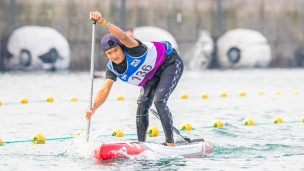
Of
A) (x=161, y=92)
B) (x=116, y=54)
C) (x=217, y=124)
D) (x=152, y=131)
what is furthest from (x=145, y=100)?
(x=217, y=124)

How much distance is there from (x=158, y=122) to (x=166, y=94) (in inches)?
188

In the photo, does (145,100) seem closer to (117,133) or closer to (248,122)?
(117,133)

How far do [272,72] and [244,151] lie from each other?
72.5 feet

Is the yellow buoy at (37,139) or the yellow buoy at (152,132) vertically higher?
the yellow buoy at (152,132)

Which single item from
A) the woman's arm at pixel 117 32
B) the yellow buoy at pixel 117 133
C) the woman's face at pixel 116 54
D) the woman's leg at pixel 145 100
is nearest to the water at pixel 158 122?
the yellow buoy at pixel 117 133

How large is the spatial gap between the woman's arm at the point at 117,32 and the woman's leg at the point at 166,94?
72 centimetres

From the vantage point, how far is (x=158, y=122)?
15.5 meters

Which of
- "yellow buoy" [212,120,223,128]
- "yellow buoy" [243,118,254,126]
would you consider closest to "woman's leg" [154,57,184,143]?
"yellow buoy" [212,120,223,128]

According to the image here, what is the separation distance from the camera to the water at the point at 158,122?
10.5 m

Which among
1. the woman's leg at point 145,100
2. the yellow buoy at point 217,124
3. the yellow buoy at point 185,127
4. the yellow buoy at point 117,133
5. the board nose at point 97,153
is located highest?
the woman's leg at point 145,100

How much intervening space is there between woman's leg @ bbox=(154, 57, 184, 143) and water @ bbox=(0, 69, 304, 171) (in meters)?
0.45

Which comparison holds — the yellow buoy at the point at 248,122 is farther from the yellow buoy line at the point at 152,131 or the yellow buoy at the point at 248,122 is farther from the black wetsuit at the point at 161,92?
the black wetsuit at the point at 161,92

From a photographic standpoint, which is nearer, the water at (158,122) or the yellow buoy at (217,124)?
the water at (158,122)

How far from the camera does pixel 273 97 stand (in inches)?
854
